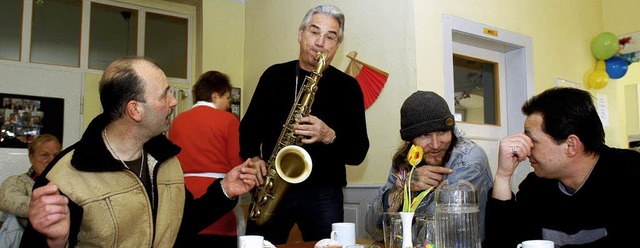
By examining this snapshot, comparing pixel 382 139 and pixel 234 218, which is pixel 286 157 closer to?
pixel 234 218

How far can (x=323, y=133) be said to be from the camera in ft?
7.04

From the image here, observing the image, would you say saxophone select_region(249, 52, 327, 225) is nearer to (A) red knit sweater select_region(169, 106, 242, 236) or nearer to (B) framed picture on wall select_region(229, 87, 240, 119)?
(A) red knit sweater select_region(169, 106, 242, 236)

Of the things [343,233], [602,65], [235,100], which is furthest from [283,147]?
[602,65]

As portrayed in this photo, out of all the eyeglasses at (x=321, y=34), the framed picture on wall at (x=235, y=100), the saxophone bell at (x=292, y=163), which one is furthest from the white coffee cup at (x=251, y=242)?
the framed picture on wall at (x=235, y=100)

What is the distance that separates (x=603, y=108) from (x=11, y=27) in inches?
215

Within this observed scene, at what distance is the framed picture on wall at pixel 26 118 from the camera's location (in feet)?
14.5

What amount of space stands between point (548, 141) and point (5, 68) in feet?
14.8

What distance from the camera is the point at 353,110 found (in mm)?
2371

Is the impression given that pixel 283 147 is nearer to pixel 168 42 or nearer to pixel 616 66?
pixel 168 42

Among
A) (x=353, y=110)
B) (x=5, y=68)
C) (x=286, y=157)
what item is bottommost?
(x=286, y=157)

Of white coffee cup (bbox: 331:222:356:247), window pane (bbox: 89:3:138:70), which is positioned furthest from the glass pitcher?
window pane (bbox: 89:3:138:70)

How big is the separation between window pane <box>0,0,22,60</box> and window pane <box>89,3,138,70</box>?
1.98ft

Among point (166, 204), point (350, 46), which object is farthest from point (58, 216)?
point (350, 46)

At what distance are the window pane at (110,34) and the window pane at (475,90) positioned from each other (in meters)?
3.21
